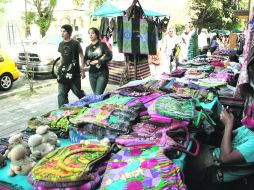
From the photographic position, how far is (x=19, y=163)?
2.05 meters

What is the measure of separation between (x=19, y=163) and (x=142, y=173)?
→ 0.88 metres

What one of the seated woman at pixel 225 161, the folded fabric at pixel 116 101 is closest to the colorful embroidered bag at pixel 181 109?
the seated woman at pixel 225 161

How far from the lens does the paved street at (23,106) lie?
6.00 meters

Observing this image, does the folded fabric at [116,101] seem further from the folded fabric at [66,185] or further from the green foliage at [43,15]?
the green foliage at [43,15]

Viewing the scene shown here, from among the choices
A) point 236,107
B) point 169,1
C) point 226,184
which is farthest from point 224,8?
point 226,184

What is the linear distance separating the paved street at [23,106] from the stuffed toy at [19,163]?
3.65 m

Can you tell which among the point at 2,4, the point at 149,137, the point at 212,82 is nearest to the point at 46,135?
the point at 149,137

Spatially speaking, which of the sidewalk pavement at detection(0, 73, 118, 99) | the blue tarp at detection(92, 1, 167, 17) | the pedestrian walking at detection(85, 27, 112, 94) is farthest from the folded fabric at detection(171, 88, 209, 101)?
the blue tarp at detection(92, 1, 167, 17)

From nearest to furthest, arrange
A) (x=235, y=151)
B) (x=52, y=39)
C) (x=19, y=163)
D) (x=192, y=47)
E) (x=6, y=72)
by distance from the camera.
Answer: (x=19, y=163), (x=235, y=151), (x=6, y=72), (x=192, y=47), (x=52, y=39)

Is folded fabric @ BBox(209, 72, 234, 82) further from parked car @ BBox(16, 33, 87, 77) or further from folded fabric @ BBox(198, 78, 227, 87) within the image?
parked car @ BBox(16, 33, 87, 77)

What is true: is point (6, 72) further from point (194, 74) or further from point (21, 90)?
point (194, 74)

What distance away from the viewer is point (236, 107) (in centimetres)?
429

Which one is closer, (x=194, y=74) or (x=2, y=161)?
(x=2, y=161)

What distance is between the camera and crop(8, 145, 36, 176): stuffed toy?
6.68ft
